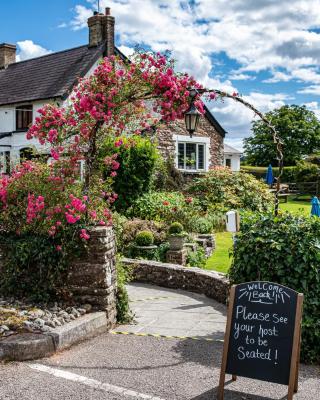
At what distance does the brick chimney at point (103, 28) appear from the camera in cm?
2522

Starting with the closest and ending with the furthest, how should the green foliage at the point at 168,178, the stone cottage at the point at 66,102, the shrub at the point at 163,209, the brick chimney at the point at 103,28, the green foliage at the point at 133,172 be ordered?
the shrub at the point at 163,209
the green foliage at the point at 133,172
the green foliage at the point at 168,178
the stone cottage at the point at 66,102
the brick chimney at the point at 103,28

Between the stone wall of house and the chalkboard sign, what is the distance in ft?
60.2

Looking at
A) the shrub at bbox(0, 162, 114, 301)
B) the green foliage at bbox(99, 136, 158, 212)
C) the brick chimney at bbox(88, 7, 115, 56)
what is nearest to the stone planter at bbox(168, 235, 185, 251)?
the green foliage at bbox(99, 136, 158, 212)

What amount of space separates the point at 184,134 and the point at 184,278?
1601cm

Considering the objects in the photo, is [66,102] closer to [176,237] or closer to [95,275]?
[176,237]

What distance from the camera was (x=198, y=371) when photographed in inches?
211

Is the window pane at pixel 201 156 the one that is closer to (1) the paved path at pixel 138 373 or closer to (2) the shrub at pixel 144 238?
(2) the shrub at pixel 144 238

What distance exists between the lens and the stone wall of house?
78.7 ft

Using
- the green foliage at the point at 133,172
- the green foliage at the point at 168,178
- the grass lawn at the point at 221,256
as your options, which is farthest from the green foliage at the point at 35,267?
the green foliage at the point at 168,178

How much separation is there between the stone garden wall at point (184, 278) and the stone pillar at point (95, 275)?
1936 millimetres

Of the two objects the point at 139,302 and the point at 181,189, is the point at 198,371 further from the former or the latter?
the point at 181,189

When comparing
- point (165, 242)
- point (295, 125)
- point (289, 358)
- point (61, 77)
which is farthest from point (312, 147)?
point (289, 358)

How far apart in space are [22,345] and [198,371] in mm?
2005

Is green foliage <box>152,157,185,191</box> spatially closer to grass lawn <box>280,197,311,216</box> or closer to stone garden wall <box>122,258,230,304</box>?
grass lawn <box>280,197,311,216</box>
